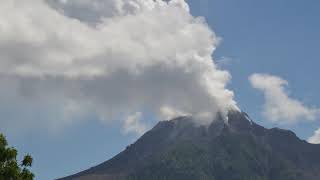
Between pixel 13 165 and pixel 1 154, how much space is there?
2033 mm

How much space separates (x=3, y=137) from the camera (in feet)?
231

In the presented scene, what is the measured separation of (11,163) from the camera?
228ft

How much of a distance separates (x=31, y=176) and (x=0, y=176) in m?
4.68

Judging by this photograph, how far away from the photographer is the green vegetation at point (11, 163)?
6819 centimetres

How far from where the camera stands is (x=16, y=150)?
69.8 meters

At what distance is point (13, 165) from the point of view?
227 ft

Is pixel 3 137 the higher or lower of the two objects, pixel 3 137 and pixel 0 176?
the higher

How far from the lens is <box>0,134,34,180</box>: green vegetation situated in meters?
68.2

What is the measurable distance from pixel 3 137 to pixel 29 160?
3.96m

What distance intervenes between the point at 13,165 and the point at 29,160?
202 centimetres

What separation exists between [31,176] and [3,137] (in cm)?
551

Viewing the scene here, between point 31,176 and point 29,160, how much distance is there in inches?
79.3

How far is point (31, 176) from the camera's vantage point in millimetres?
70938
